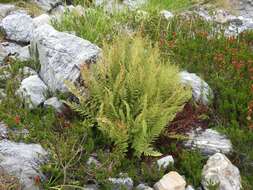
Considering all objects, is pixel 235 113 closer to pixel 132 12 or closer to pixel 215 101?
pixel 215 101

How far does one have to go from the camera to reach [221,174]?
5.69 m

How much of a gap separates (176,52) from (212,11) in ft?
12.5

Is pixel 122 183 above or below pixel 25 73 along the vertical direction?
below

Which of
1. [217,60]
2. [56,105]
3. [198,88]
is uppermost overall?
[217,60]

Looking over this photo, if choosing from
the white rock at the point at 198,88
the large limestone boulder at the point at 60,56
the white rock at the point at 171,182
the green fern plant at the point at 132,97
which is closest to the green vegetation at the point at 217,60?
the white rock at the point at 198,88

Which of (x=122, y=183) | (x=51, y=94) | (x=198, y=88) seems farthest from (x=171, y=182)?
(x=51, y=94)

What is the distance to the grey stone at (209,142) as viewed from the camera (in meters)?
6.15

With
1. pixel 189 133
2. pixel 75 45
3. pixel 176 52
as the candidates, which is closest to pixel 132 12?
pixel 176 52

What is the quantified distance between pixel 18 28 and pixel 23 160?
12.7 ft

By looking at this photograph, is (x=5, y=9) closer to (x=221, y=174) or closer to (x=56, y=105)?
(x=56, y=105)

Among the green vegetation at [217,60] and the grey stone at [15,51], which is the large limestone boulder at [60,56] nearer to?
the grey stone at [15,51]

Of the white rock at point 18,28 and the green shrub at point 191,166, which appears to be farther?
the white rock at point 18,28

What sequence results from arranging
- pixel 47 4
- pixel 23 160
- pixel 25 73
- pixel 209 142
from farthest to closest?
pixel 47 4, pixel 25 73, pixel 209 142, pixel 23 160

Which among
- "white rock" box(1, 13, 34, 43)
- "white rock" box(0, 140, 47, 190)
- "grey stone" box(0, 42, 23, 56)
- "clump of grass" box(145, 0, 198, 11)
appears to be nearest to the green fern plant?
"white rock" box(0, 140, 47, 190)
